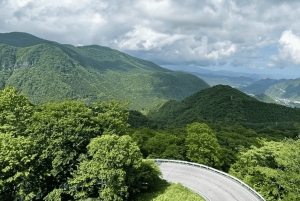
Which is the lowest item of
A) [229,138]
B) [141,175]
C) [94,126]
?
[229,138]

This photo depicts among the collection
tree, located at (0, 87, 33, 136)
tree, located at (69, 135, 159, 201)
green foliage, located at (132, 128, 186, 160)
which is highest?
tree, located at (0, 87, 33, 136)

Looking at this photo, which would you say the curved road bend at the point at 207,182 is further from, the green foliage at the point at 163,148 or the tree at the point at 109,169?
the tree at the point at 109,169

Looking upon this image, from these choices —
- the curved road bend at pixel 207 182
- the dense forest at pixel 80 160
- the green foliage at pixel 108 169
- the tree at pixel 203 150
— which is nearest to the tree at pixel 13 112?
the dense forest at pixel 80 160

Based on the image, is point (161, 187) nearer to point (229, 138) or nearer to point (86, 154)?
point (86, 154)

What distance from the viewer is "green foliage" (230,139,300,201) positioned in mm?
35594

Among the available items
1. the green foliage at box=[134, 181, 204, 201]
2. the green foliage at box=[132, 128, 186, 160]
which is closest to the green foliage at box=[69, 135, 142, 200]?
the green foliage at box=[134, 181, 204, 201]

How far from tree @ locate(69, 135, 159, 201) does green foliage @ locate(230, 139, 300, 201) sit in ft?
69.0

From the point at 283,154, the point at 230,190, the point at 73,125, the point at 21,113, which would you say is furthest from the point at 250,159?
the point at 21,113

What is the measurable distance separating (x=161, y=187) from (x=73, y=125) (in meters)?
16.1

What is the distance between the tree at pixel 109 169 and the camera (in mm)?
30234

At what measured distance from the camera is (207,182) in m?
39.4

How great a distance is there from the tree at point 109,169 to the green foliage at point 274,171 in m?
21.0

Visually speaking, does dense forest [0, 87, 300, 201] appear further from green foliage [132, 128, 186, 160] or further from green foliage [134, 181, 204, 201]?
green foliage [132, 128, 186, 160]

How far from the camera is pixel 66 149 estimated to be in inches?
1334
